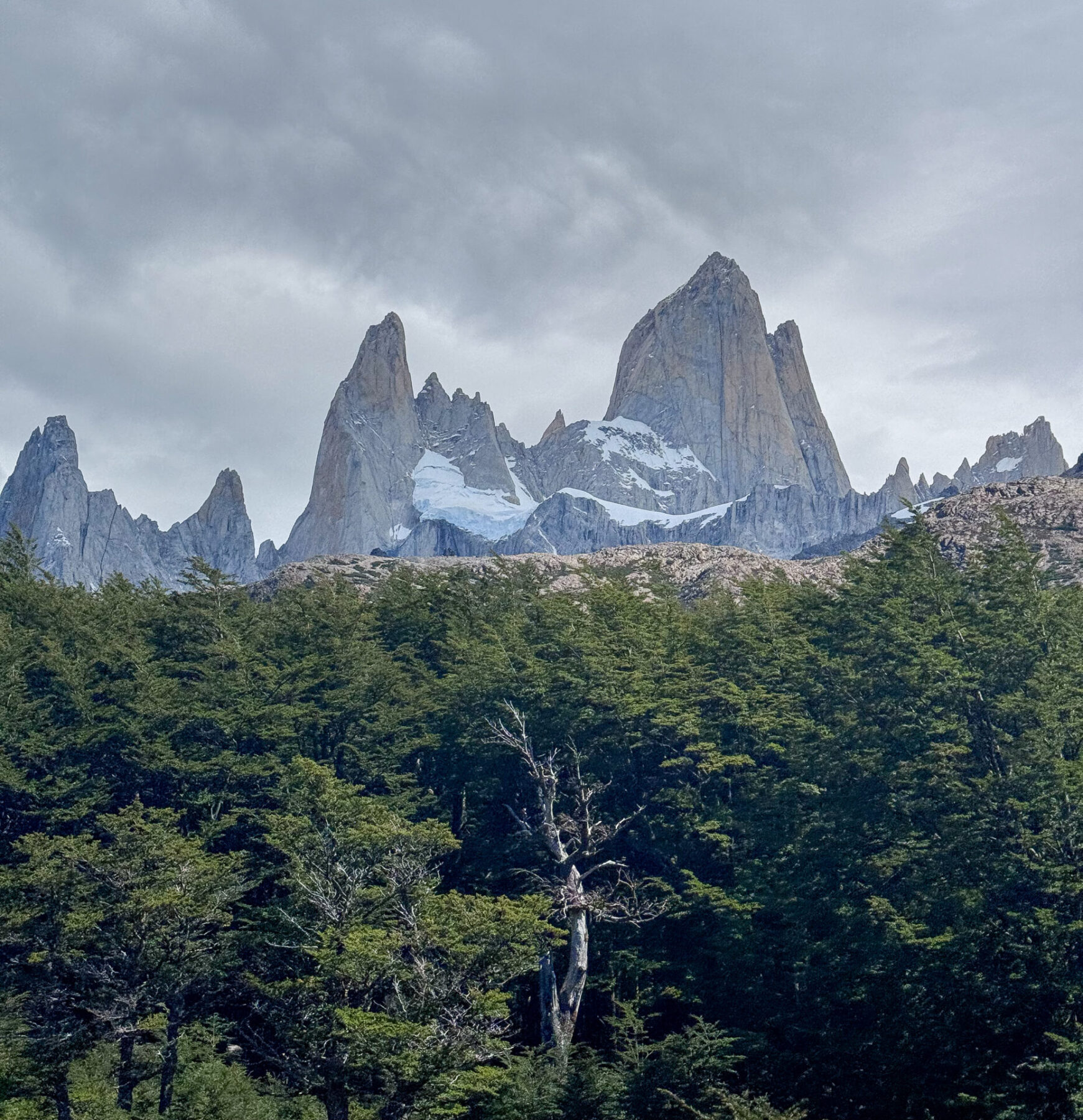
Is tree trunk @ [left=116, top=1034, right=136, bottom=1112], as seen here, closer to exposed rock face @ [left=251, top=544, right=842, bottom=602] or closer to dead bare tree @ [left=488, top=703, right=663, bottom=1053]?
dead bare tree @ [left=488, top=703, right=663, bottom=1053]

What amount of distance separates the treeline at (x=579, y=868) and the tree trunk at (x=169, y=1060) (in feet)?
0.23

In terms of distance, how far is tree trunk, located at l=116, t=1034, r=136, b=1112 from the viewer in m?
20.3

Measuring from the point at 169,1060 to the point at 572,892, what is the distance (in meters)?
8.81

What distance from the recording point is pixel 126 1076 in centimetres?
2055

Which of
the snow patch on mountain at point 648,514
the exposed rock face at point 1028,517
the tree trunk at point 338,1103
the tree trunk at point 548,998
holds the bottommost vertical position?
the tree trunk at point 338,1103

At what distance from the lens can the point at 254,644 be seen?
3491 centimetres

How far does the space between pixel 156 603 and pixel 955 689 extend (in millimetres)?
30025

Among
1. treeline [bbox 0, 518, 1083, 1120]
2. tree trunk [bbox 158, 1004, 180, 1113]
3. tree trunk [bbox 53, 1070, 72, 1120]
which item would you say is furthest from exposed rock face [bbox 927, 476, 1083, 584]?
tree trunk [bbox 53, 1070, 72, 1120]

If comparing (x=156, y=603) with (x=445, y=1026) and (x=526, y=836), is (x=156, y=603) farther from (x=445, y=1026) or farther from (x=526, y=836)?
(x=445, y=1026)

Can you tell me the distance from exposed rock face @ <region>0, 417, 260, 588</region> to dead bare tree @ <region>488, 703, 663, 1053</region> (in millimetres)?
149474

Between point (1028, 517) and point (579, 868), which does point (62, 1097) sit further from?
point (1028, 517)

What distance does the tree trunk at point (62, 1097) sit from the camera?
1967 cm

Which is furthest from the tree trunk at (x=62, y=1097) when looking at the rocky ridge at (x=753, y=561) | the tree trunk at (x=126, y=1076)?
the rocky ridge at (x=753, y=561)

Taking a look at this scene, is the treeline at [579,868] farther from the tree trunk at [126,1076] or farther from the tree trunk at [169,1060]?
the tree trunk at [126,1076]
